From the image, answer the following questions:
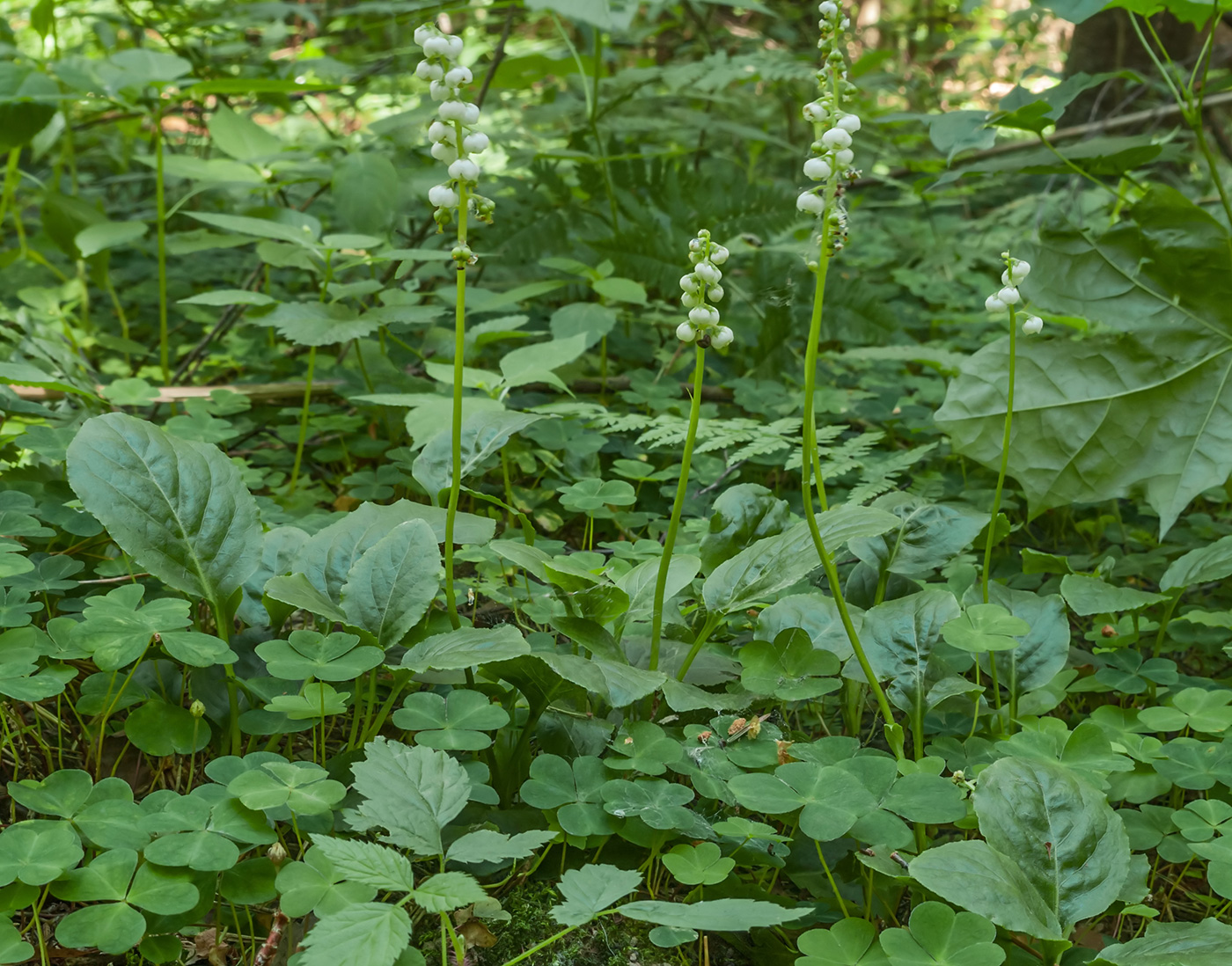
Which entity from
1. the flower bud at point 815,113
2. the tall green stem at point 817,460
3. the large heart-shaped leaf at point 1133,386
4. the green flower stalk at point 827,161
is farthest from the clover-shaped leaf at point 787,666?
the large heart-shaped leaf at point 1133,386

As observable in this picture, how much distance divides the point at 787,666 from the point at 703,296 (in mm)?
669

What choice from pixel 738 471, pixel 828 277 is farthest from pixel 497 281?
pixel 738 471

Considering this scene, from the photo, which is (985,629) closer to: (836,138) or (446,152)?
(836,138)

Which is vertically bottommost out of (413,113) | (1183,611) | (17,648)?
(1183,611)

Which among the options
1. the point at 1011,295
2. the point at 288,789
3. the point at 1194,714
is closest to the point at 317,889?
the point at 288,789

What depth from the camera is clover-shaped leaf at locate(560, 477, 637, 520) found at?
2238 millimetres

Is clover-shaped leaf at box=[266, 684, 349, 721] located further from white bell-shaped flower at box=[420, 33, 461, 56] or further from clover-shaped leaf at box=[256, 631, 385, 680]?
white bell-shaped flower at box=[420, 33, 461, 56]

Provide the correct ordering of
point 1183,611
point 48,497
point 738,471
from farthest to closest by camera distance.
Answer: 1. point 738,471
2. point 1183,611
3. point 48,497

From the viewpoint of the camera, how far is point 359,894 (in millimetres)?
1214

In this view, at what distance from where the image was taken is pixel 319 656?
4.93ft

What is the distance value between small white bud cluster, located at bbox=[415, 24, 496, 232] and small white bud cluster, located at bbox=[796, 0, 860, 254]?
0.47 metres

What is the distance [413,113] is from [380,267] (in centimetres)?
56

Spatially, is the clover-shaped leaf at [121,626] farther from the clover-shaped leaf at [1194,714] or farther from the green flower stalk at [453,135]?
the clover-shaped leaf at [1194,714]

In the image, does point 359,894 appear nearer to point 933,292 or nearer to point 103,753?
point 103,753
